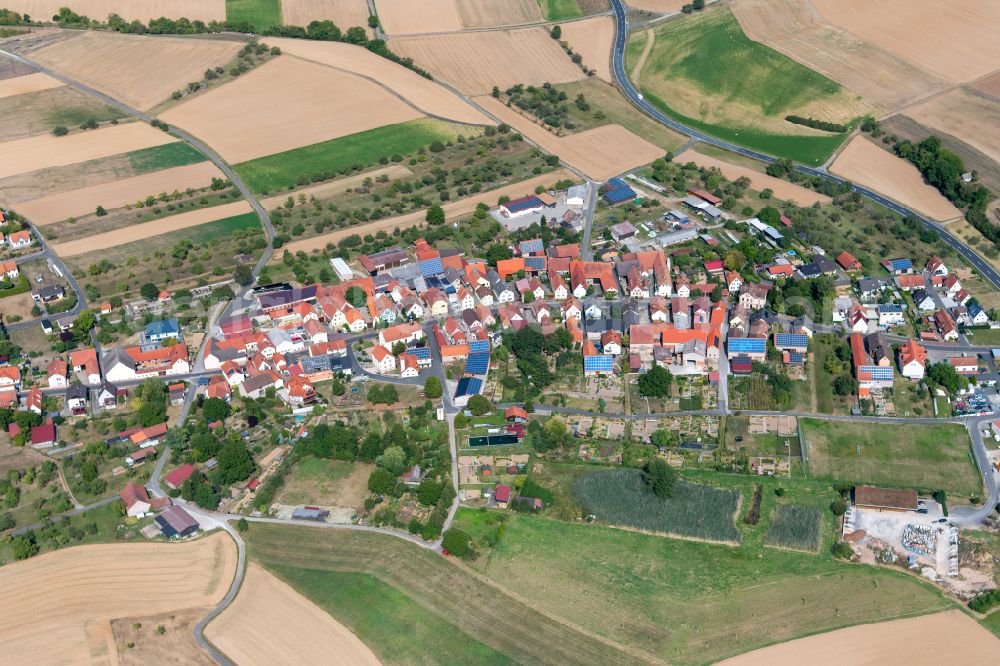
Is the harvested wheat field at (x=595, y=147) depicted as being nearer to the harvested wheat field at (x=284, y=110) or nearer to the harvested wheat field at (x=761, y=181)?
the harvested wheat field at (x=761, y=181)

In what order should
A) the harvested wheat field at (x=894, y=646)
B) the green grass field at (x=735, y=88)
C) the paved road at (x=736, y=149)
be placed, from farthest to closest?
1. the green grass field at (x=735, y=88)
2. the paved road at (x=736, y=149)
3. the harvested wheat field at (x=894, y=646)

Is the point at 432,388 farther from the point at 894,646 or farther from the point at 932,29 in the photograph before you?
the point at 932,29

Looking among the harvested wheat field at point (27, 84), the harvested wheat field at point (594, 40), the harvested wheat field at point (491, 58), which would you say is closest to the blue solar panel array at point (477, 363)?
the harvested wheat field at point (491, 58)

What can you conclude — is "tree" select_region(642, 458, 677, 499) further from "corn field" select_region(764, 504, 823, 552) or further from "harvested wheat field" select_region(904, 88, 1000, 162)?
"harvested wheat field" select_region(904, 88, 1000, 162)

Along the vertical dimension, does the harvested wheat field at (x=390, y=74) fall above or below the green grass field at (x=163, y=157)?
above

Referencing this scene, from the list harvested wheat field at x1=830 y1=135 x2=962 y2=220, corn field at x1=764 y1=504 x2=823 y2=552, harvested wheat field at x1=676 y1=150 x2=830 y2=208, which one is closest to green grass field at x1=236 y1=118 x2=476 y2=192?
harvested wheat field at x1=676 y1=150 x2=830 y2=208

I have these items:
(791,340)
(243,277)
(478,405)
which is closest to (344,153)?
(243,277)

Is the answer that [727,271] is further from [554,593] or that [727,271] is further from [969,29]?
[969,29]
